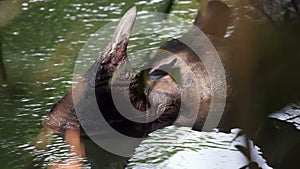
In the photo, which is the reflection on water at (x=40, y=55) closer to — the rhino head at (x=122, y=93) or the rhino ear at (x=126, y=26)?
the rhino head at (x=122, y=93)

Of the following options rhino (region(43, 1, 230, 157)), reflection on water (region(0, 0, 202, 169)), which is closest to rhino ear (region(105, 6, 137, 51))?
rhino (region(43, 1, 230, 157))

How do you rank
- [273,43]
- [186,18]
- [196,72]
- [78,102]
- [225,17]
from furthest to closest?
[186,18], [78,102], [196,72], [225,17], [273,43]

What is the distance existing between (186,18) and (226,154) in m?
0.53

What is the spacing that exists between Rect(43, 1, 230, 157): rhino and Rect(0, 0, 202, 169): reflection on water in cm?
6

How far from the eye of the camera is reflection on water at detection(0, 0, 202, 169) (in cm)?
95

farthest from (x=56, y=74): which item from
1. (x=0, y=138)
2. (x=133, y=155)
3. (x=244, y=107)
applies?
(x=244, y=107)

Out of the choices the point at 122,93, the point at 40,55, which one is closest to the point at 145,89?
the point at 122,93

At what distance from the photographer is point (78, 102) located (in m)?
0.90

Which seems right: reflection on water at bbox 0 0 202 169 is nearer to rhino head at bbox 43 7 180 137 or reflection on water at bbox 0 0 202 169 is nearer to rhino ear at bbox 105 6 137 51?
rhino head at bbox 43 7 180 137

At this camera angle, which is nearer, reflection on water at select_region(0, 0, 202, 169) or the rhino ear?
the rhino ear

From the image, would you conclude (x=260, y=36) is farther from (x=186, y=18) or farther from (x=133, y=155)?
(x=186, y=18)

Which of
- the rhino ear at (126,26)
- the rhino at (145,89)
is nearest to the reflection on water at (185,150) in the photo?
the rhino at (145,89)

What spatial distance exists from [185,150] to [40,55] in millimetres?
456

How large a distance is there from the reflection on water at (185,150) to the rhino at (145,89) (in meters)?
0.02
